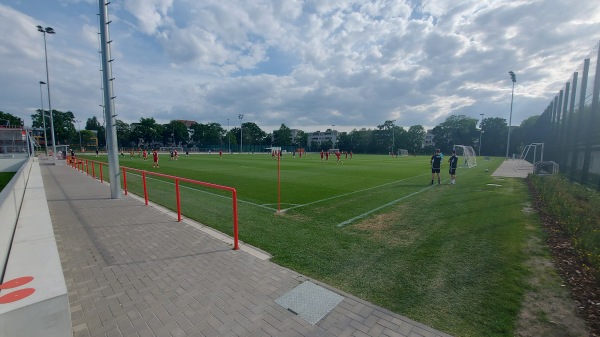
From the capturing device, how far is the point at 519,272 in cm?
423

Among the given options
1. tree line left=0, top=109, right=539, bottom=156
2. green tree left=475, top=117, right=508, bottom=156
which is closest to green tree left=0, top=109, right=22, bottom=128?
tree line left=0, top=109, right=539, bottom=156

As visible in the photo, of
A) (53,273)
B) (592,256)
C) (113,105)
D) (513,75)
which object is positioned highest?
(513,75)

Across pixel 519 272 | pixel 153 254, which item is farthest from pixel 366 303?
pixel 153 254

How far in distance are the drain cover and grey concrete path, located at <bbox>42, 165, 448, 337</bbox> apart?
76 mm

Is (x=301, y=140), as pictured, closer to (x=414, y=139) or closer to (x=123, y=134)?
(x=414, y=139)

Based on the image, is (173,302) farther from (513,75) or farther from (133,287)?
(513,75)

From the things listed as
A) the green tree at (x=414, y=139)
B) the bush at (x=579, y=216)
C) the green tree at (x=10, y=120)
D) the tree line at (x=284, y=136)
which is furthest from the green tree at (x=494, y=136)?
the green tree at (x=10, y=120)

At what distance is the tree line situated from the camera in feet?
289

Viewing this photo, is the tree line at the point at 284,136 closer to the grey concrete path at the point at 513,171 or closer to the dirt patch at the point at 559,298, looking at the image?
the grey concrete path at the point at 513,171

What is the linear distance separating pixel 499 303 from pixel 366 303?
5.57ft

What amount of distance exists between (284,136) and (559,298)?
124 metres

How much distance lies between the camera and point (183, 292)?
357 cm

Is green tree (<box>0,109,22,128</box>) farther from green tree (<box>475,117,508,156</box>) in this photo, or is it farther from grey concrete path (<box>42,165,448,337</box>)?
green tree (<box>475,117,508,156</box>)

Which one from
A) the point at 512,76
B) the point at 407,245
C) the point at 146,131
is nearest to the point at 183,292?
the point at 407,245
